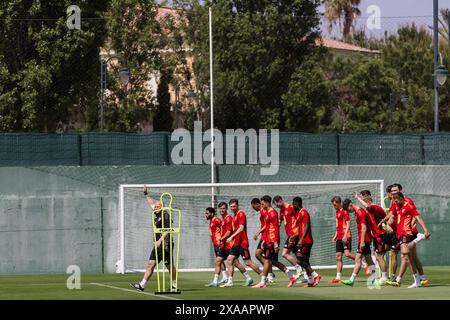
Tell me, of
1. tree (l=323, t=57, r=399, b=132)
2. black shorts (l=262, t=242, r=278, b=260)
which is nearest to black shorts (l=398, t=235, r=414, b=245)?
black shorts (l=262, t=242, r=278, b=260)

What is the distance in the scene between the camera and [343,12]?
92938 mm

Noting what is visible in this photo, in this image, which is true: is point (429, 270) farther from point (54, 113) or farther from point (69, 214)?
point (54, 113)

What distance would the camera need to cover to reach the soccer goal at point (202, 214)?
119ft

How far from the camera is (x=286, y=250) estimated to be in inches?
1097

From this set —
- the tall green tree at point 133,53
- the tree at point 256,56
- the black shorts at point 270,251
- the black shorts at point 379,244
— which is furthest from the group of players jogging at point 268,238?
the tall green tree at point 133,53

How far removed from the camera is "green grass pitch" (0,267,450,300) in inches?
928

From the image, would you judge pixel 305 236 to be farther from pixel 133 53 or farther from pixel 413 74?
pixel 413 74

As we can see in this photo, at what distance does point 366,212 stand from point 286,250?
1995mm

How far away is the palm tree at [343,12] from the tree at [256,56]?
21.8 m

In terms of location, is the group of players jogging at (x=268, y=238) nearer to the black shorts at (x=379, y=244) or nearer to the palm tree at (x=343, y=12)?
the black shorts at (x=379, y=244)

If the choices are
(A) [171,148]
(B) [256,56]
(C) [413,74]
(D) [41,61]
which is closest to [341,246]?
(A) [171,148]

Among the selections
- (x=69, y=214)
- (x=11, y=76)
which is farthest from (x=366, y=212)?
(x=11, y=76)

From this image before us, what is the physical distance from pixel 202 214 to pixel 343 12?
5772cm

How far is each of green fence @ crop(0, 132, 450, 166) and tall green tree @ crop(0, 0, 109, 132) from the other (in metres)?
14.7
